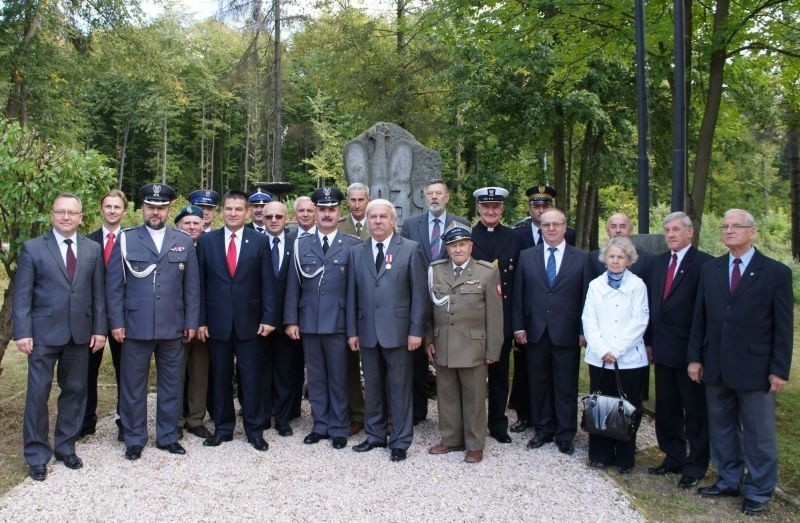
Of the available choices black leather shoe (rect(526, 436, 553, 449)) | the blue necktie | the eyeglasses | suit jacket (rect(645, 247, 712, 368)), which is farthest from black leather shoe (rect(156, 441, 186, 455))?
the eyeglasses

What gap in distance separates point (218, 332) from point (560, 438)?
9.46 feet

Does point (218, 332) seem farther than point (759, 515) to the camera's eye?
Yes

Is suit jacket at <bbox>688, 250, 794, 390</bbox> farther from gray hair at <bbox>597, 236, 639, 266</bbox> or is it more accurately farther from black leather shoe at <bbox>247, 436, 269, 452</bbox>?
black leather shoe at <bbox>247, 436, 269, 452</bbox>

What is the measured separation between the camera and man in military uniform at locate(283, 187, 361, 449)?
5340 millimetres

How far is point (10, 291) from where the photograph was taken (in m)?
6.25

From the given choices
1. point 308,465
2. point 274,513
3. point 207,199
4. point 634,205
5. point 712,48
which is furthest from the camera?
point 634,205

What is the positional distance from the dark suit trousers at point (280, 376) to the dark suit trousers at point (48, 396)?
1449mm

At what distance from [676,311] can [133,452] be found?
163 inches

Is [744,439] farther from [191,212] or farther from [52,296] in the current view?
[52,296]

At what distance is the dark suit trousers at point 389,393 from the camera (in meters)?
5.19

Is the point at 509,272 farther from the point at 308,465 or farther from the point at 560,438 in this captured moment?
the point at 308,465

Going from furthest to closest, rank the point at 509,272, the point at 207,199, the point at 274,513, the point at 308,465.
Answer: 1. the point at 207,199
2. the point at 509,272
3. the point at 308,465
4. the point at 274,513

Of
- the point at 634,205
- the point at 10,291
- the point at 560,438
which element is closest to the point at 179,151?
the point at 634,205

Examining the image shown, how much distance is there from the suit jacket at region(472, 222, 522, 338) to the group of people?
0.06ft
